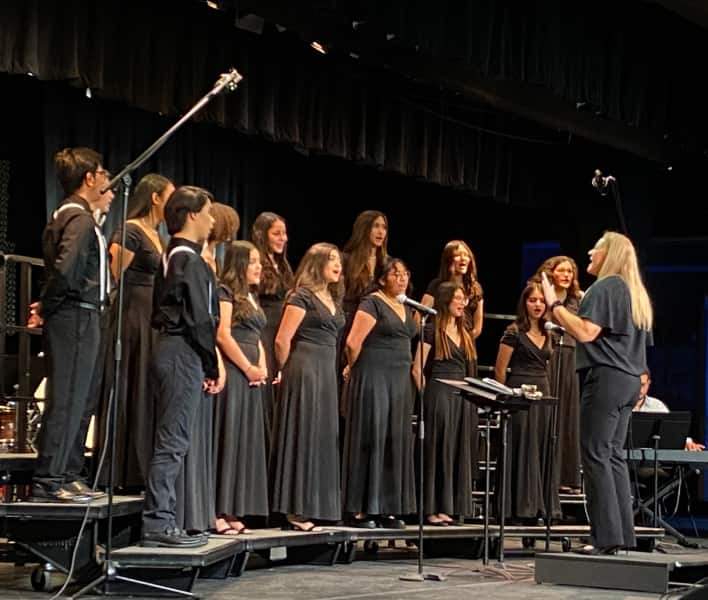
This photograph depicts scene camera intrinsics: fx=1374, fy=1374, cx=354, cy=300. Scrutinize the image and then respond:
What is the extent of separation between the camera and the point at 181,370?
5.76 meters

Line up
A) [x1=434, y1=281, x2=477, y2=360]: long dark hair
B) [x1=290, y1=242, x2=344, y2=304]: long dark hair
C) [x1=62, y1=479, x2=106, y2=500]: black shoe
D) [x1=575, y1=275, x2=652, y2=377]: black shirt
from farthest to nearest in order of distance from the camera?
[x1=434, y1=281, x2=477, y2=360]: long dark hair, [x1=290, y1=242, x2=344, y2=304]: long dark hair, [x1=575, y1=275, x2=652, y2=377]: black shirt, [x1=62, y1=479, x2=106, y2=500]: black shoe

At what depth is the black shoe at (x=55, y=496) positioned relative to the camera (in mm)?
5770

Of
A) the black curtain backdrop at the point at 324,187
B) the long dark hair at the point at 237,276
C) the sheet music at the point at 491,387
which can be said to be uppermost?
the black curtain backdrop at the point at 324,187

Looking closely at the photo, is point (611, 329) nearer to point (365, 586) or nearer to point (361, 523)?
point (365, 586)

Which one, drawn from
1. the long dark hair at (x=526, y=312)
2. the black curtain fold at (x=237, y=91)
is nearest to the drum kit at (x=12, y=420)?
the black curtain fold at (x=237, y=91)

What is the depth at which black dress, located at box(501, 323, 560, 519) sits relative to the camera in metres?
8.34

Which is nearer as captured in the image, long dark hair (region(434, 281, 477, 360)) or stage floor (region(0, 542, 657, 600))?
stage floor (region(0, 542, 657, 600))

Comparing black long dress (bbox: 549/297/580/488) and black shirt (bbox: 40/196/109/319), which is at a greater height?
black shirt (bbox: 40/196/109/319)

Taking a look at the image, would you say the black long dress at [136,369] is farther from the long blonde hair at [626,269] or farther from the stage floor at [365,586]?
the long blonde hair at [626,269]

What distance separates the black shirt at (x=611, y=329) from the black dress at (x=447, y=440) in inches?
55.1

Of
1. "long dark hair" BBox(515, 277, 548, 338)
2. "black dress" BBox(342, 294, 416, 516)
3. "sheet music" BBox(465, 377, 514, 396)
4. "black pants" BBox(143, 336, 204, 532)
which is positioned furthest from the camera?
"long dark hair" BBox(515, 277, 548, 338)

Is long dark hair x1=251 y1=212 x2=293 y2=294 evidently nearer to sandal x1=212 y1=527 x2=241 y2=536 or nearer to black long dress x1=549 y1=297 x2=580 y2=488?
sandal x1=212 y1=527 x2=241 y2=536

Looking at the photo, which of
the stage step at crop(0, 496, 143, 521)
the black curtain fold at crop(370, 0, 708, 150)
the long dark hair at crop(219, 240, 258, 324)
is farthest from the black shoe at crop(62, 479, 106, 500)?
the black curtain fold at crop(370, 0, 708, 150)

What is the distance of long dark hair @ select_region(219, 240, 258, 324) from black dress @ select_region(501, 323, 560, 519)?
2.31m
